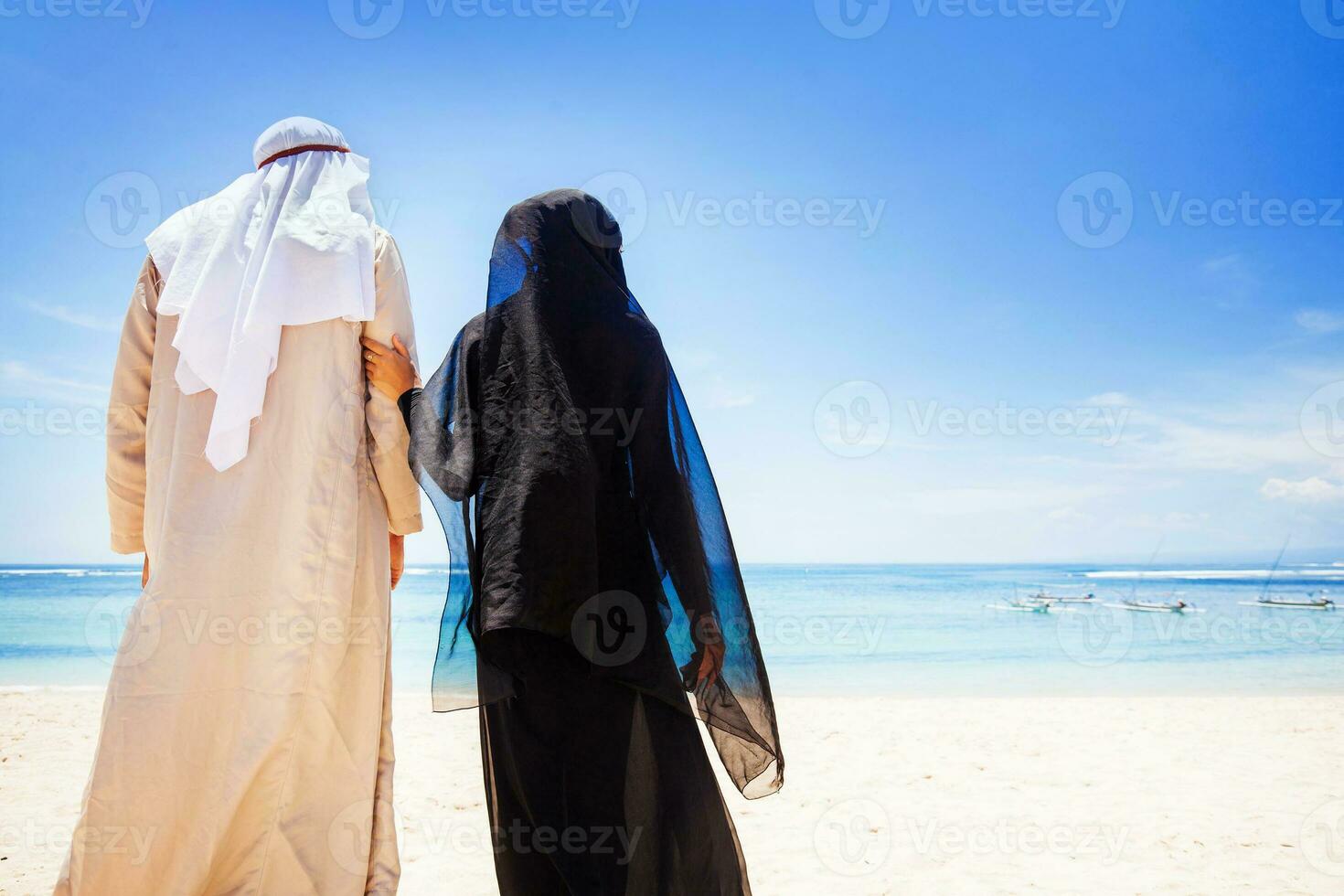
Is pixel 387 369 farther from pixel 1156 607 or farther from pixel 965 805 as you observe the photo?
pixel 1156 607

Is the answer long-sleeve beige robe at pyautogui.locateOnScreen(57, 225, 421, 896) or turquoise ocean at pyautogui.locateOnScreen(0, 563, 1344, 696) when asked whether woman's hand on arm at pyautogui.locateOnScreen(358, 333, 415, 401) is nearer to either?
long-sleeve beige robe at pyautogui.locateOnScreen(57, 225, 421, 896)

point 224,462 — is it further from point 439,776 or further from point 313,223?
point 439,776

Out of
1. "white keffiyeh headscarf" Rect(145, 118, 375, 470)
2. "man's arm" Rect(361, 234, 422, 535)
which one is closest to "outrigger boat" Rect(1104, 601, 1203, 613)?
"man's arm" Rect(361, 234, 422, 535)

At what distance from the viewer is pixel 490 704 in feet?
5.79

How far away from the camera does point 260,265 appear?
197 centimetres

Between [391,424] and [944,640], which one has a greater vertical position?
[391,424]

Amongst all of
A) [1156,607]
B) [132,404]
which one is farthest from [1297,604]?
[132,404]

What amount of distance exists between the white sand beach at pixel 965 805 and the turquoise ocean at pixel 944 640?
15.1 feet

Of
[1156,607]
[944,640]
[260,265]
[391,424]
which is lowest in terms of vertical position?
[944,640]

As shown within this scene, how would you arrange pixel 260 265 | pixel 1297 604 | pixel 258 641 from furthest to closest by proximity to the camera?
pixel 1297 604
pixel 260 265
pixel 258 641

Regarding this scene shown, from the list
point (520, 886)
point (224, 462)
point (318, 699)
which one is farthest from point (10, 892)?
point (520, 886)

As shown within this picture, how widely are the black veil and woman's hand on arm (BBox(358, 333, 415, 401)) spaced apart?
0.61 feet

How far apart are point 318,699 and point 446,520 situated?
50cm

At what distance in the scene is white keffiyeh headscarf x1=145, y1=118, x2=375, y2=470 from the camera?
6.14ft
